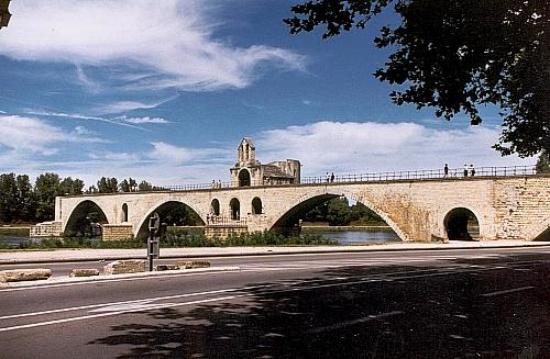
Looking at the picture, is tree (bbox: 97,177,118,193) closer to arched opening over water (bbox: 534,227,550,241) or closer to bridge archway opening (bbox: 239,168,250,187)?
bridge archway opening (bbox: 239,168,250,187)

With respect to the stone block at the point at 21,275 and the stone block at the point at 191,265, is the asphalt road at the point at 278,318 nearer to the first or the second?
the stone block at the point at 21,275

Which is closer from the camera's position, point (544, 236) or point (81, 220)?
point (544, 236)

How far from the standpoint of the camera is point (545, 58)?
8742 mm

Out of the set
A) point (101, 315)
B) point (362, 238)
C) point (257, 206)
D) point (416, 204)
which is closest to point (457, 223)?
point (416, 204)

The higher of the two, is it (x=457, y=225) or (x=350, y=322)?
(x=457, y=225)

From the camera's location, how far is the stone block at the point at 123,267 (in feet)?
44.4

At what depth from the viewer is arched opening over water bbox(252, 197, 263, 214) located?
218 feet

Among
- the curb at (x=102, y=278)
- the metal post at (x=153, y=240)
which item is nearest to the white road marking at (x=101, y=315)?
the curb at (x=102, y=278)

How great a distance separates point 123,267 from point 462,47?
350 inches

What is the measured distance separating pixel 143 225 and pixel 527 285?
7438 centimetres

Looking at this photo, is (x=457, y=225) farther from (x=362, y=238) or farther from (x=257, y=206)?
(x=257, y=206)

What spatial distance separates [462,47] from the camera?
357 inches

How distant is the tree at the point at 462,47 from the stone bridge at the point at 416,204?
33817 mm

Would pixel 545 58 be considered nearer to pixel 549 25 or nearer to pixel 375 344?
pixel 549 25
